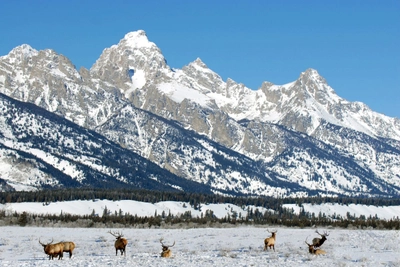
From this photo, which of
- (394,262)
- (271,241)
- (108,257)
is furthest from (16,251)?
(394,262)

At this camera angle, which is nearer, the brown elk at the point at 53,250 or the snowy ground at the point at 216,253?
the snowy ground at the point at 216,253

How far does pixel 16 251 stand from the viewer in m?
64.1

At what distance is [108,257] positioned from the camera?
5688 cm

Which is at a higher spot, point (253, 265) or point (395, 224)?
point (395, 224)

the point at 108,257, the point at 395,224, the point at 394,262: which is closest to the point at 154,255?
the point at 108,257

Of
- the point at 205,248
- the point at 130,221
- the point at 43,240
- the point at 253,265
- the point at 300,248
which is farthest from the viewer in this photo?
the point at 130,221

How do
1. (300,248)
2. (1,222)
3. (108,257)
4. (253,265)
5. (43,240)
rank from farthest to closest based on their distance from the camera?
(1,222) < (43,240) < (300,248) < (108,257) < (253,265)

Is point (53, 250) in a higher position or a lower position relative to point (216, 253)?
lower

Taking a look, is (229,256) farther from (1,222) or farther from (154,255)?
(1,222)

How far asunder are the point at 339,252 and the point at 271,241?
20.9 ft

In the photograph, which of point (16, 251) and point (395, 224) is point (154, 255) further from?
point (395, 224)

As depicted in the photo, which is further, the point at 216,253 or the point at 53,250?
the point at 216,253

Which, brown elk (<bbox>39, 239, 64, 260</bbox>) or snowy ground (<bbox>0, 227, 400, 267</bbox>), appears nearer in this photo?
snowy ground (<bbox>0, 227, 400, 267</bbox>)

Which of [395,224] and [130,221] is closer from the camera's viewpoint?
[395,224]
